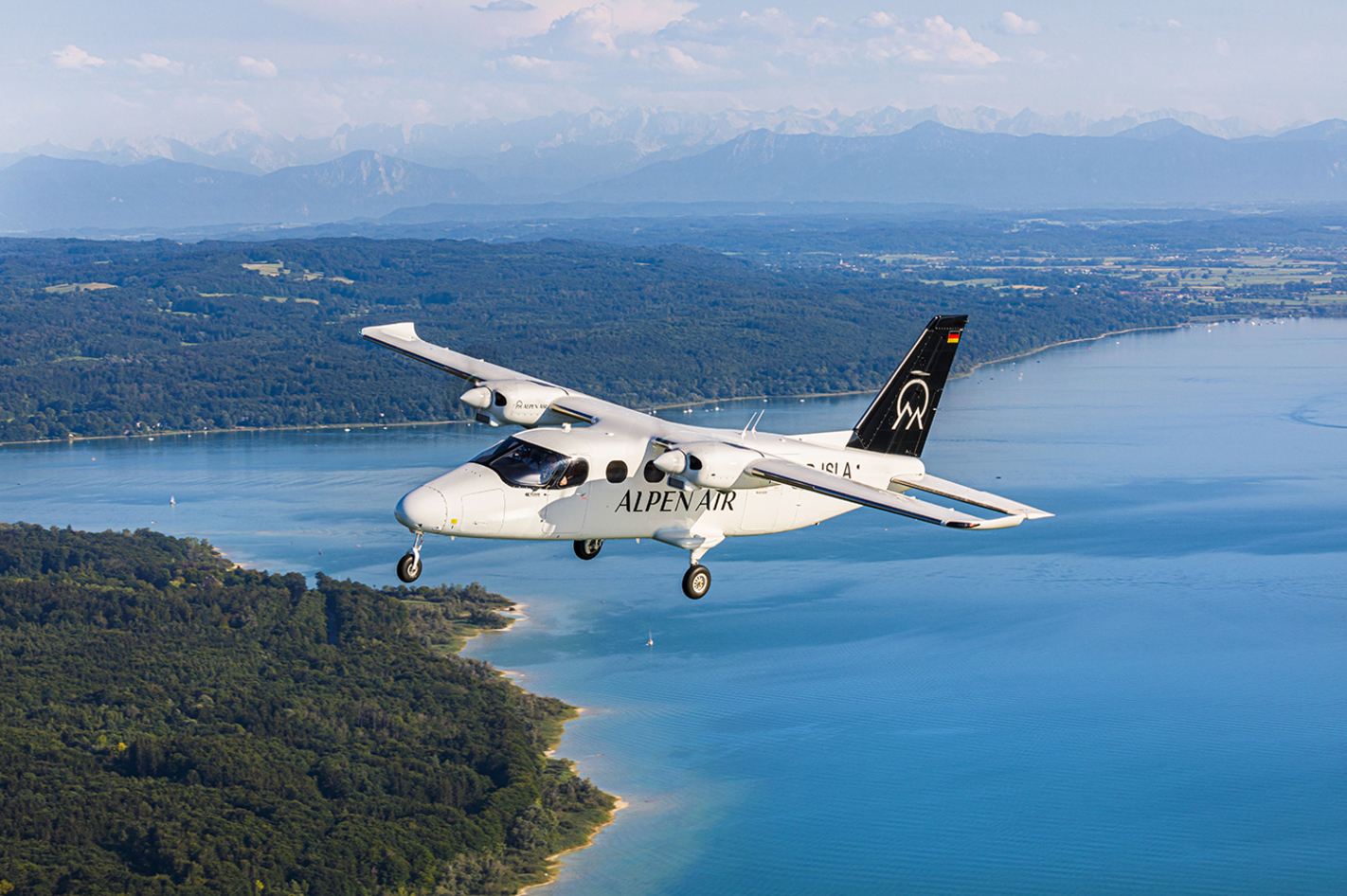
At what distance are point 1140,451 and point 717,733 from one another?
8231 cm

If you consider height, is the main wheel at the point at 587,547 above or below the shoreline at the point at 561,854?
above

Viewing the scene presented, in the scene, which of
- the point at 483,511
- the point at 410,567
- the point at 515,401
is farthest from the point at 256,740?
the point at 410,567

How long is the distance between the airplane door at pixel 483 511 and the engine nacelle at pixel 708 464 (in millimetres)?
2636

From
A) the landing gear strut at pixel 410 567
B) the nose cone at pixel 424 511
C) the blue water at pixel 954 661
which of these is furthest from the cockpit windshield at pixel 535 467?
the blue water at pixel 954 661

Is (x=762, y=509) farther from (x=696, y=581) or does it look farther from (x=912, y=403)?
(x=912, y=403)

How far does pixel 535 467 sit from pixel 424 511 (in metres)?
2.04

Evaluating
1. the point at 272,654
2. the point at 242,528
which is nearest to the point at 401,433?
the point at 242,528

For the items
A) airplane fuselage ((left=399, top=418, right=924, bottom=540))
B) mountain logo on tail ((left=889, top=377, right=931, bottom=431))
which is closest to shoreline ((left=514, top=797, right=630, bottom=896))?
mountain logo on tail ((left=889, top=377, right=931, bottom=431))

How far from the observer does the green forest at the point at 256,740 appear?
63500mm

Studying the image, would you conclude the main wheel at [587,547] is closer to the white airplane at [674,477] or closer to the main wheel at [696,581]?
the white airplane at [674,477]

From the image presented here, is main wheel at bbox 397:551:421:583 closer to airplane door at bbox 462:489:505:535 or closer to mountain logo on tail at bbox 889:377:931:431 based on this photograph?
airplane door at bbox 462:489:505:535

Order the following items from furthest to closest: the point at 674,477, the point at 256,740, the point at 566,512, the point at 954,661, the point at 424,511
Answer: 1. the point at 954,661
2. the point at 256,740
3. the point at 566,512
4. the point at 674,477
5. the point at 424,511

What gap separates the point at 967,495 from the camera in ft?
78.3

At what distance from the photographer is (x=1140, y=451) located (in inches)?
5871
